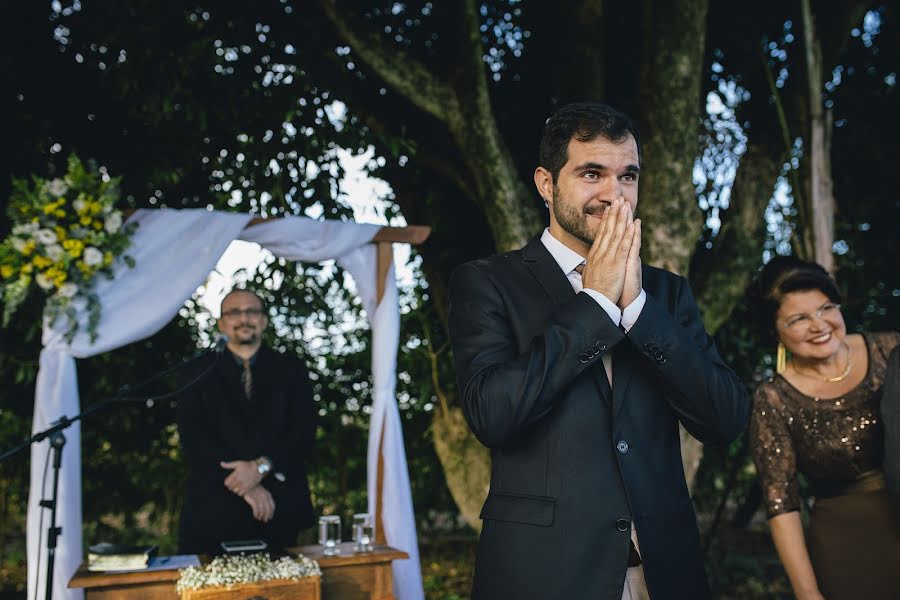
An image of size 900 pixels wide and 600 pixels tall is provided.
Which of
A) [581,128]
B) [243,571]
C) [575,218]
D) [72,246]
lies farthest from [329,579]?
[581,128]

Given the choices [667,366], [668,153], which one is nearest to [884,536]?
[667,366]

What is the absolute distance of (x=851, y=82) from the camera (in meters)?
6.11

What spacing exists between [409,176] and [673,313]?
4.33 meters

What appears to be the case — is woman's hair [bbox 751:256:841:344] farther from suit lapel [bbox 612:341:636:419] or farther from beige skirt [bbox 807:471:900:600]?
suit lapel [bbox 612:341:636:419]

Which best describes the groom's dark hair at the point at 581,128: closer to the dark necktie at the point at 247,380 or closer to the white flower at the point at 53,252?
the dark necktie at the point at 247,380

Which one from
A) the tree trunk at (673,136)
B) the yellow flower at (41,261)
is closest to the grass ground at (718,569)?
the tree trunk at (673,136)

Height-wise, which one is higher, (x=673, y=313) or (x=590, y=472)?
(x=673, y=313)

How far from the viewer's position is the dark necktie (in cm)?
455

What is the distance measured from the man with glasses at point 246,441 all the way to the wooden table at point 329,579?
498 mm

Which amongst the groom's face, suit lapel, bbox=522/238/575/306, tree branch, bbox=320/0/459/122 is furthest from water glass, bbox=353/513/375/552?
the groom's face

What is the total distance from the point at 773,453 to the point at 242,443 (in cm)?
285

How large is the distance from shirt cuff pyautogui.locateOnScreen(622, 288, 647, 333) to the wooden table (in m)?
2.67

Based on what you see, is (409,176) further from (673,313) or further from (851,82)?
(673,313)

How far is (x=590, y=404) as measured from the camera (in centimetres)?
153
